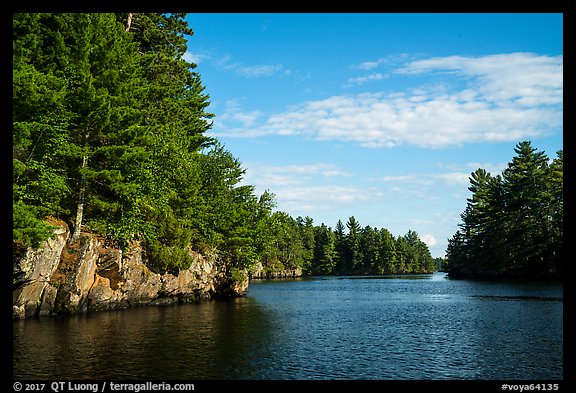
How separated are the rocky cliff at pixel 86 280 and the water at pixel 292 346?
1876 mm

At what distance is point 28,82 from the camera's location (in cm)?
2680

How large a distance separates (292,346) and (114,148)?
21.0 metres

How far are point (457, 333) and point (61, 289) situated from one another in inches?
1108

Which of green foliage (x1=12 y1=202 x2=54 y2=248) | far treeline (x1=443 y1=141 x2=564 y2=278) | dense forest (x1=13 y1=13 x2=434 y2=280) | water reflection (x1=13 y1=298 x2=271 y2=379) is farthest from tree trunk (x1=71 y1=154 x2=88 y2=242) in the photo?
far treeline (x1=443 y1=141 x2=564 y2=278)

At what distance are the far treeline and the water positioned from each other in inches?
1796

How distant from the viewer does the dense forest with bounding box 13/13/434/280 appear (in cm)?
2931

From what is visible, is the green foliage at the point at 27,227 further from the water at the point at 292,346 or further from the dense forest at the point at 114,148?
the water at the point at 292,346

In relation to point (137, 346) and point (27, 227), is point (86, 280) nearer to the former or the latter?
point (27, 227)

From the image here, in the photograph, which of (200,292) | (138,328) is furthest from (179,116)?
(138,328)

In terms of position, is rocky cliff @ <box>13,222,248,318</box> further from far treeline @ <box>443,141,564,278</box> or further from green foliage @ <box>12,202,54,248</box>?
far treeline @ <box>443,141,564,278</box>

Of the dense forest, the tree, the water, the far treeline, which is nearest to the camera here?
the water

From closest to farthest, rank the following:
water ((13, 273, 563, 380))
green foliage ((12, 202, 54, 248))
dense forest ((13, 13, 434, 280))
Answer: water ((13, 273, 563, 380)), green foliage ((12, 202, 54, 248)), dense forest ((13, 13, 434, 280))

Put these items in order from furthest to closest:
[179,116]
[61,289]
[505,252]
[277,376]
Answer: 1. [505,252]
2. [179,116]
3. [61,289]
4. [277,376]
